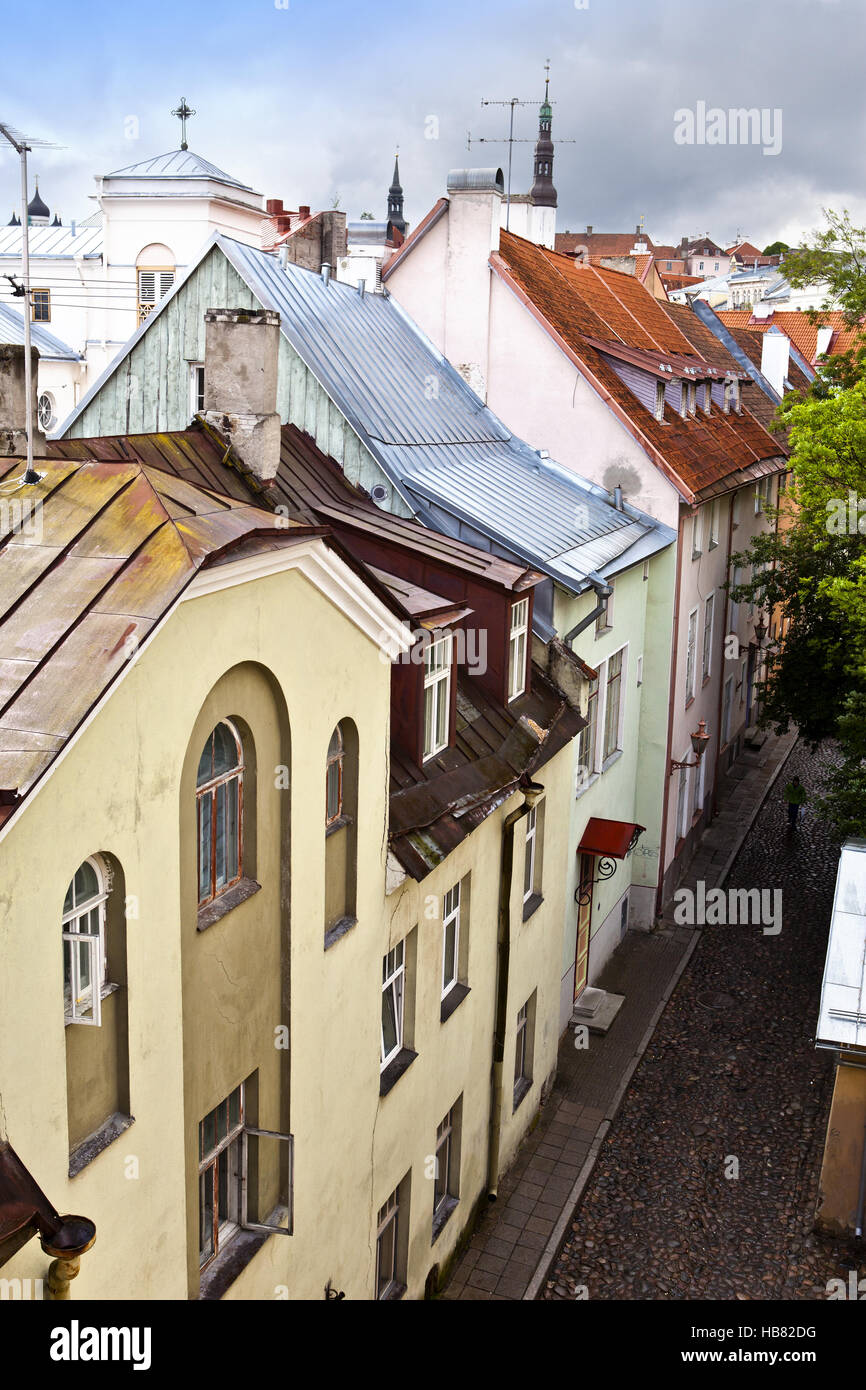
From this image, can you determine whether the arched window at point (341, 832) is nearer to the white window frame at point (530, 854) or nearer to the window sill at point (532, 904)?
the white window frame at point (530, 854)

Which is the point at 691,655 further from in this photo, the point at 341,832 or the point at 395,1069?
the point at 341,832

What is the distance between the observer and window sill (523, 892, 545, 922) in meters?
17.8

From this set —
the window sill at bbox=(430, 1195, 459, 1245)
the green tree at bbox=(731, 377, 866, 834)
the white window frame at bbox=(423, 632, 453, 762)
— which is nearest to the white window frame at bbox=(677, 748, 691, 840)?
the green tree at bbox=(731, 377, 866, 834)

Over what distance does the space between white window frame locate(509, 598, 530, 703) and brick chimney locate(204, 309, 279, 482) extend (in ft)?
11.8

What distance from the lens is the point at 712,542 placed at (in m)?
28.9

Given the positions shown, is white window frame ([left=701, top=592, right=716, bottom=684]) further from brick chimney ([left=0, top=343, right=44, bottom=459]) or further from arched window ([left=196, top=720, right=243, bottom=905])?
arched window ([left=196, top=720, right=243, bottom=905])

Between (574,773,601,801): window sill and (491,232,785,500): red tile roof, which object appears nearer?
(574,773,601,801): window sill

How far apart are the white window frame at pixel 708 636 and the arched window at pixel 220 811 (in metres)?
20.8

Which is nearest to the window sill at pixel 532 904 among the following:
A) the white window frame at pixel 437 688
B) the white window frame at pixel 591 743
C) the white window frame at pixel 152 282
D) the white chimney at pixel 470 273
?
the white window frame at pixel 591 743

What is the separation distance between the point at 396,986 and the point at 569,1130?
706 cm

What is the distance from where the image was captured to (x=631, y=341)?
29.1 m

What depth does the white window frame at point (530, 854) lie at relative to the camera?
1781cm

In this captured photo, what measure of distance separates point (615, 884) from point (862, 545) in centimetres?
787

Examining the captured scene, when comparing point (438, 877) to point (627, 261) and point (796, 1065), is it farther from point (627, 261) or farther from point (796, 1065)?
point (627, 261)
